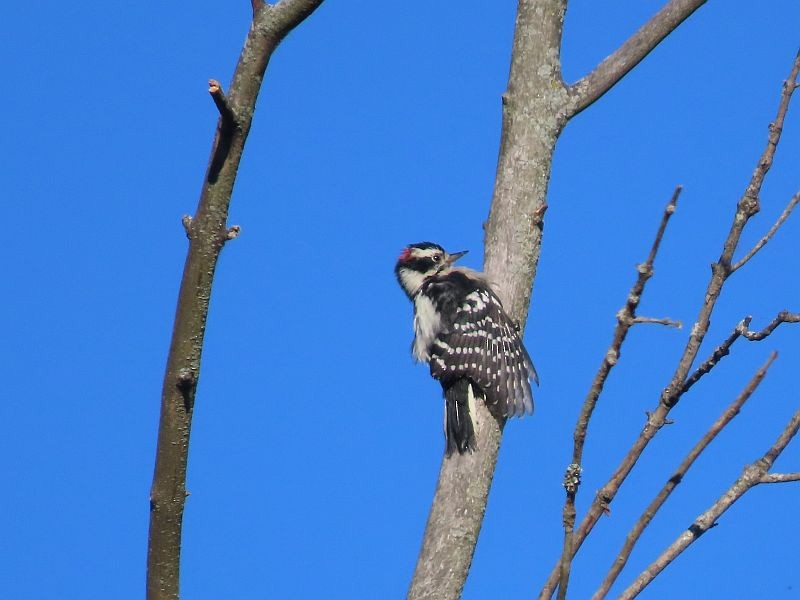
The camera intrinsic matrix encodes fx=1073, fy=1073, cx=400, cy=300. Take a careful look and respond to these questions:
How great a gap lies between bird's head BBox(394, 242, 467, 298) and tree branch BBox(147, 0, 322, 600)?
4134mm

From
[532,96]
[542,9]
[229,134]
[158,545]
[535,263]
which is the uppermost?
[542,9]

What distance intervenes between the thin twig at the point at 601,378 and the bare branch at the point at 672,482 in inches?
5.4

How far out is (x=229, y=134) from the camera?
2240 millimetres

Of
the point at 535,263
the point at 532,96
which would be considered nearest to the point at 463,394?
the point at 535,263

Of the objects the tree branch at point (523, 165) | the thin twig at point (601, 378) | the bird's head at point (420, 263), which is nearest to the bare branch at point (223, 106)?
the thin twig at point (601, 378)

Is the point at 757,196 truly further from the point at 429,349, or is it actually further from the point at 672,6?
the point at 429,349

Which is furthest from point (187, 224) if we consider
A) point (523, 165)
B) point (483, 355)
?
point (483, 355)

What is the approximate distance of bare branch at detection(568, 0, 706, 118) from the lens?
13.6ft

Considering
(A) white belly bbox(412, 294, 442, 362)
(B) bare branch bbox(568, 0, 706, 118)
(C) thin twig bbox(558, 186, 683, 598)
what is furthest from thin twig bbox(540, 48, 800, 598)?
(A) white belly bbox(412, 294, 442, 362)

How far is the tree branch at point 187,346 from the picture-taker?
7.11 feet

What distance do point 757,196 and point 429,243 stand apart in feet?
13.4

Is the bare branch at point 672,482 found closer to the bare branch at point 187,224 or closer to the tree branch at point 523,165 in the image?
the bare branch at point 187,224

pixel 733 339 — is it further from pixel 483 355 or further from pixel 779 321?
pixel 483 355

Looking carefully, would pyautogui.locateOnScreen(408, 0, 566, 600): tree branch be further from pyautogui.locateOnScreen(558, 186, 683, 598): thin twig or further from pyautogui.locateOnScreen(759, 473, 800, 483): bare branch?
pyautogui.locateOnScreen(558, 186, 683, 598): thin twig
